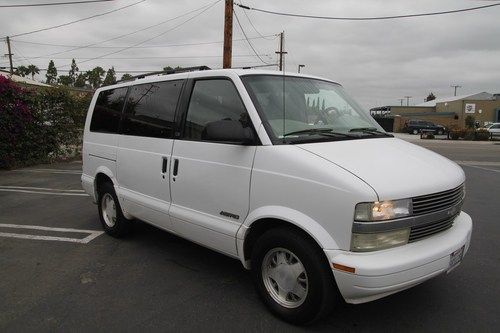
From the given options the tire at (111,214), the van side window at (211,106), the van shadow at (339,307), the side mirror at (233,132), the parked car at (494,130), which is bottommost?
the van shadow at (339,307)

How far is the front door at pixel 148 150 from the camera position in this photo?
4570 millimetres

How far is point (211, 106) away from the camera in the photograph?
4.16 meters

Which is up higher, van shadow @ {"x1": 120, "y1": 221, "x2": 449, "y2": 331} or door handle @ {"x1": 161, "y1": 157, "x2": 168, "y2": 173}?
door handle @ {"x1": 161, "y1": 157, "x2": 168, "y2": 173}

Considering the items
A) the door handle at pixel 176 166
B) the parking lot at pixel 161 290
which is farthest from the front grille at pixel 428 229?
the door handle at pixel 176 166

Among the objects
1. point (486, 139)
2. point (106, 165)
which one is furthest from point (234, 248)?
point (486, 139)

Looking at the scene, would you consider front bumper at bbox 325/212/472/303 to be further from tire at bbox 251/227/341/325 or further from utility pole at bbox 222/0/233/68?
utility pole at bbox 222/0/233/68

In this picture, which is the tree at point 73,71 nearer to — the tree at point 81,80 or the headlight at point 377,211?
the tree at point 81,80

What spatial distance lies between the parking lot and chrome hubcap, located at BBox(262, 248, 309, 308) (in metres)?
0.19

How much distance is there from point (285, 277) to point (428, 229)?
3.71 feet

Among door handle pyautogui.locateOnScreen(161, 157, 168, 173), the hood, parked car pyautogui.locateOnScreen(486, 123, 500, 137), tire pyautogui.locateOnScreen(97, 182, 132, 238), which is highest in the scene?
the hood

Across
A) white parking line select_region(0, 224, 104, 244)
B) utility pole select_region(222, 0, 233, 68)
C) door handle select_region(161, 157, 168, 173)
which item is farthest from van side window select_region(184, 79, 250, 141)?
utility pole select_region(222, 0, 233, 68)

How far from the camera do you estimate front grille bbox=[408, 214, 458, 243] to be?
10.4 ft

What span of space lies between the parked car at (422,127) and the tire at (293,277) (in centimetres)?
5113

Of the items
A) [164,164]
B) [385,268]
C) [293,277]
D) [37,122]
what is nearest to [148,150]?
[164,164]
